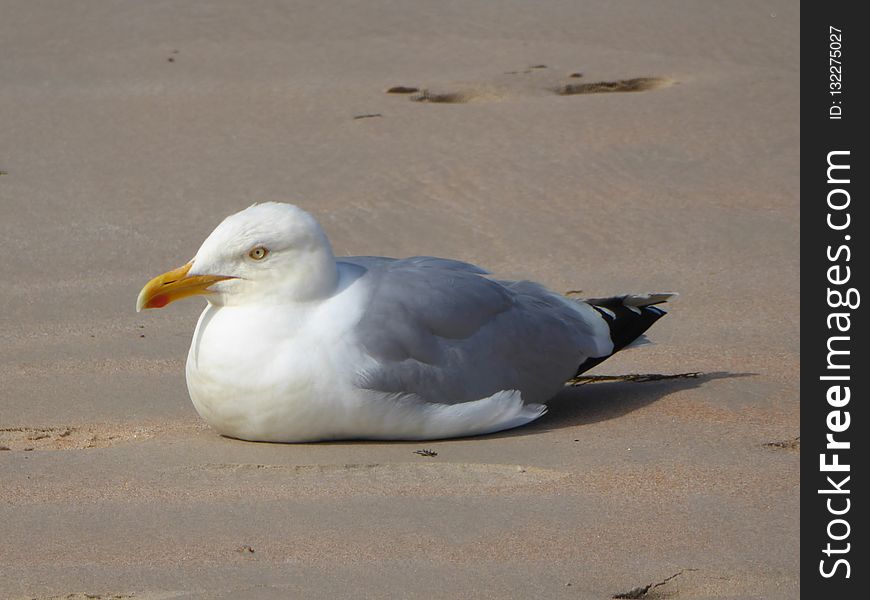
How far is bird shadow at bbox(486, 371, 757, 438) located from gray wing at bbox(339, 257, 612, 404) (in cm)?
13

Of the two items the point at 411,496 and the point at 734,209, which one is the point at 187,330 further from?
the point at 734,209

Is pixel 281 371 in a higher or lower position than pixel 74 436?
higher

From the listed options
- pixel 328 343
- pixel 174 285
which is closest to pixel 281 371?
pixel 328 343

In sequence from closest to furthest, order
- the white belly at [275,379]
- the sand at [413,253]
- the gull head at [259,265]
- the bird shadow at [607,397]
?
the sand at [413,253]
the white belly at [275,379]
the gull head at [259,265]
the bird shadow at [607,397]

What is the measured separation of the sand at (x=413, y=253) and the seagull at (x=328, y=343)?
0.11m

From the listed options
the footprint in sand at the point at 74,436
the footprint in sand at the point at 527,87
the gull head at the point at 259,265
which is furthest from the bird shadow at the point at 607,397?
the footprint in sand at the point at 527,87

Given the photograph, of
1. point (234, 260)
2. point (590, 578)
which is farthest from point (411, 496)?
point (234, 260)

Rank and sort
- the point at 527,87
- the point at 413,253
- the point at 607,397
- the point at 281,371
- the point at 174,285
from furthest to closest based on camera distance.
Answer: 1. the point at 527,87
2. the point at 413,253
3. the point at 607,397
4. the point at 174,285
5. the point at 281,371

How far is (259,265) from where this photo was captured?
486cm

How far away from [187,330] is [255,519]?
2549mm

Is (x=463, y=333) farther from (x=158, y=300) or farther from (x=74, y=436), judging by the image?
(x=74, y=436)

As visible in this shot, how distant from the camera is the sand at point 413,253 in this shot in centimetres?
377

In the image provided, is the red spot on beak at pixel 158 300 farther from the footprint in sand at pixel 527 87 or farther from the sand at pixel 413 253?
the footprint in sand at pixel 527 87

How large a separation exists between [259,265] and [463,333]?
789mm
